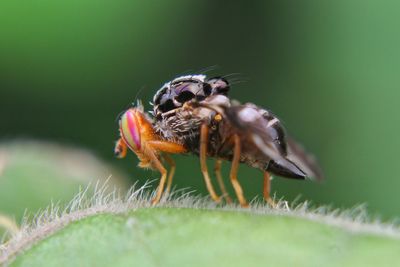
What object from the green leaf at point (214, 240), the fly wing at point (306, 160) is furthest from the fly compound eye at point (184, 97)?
the green leaf at point (214, 240)

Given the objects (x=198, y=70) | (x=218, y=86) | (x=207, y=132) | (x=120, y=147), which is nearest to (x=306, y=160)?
(x=207, y=132)

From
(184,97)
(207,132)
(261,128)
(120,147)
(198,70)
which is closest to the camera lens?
(261,128)

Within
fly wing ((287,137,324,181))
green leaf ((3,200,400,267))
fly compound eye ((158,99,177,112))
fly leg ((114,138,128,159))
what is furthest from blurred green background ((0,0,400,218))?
green leaf ((3,200,400,267))

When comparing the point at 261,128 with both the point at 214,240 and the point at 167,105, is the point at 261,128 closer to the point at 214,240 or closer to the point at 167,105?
the point at 167,105

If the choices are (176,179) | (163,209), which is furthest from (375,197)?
(163,209)

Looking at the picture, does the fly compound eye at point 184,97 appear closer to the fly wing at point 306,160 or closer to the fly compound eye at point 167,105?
the fly compound eye at point 167,105

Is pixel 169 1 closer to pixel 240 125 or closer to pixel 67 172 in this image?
pixel 67 172

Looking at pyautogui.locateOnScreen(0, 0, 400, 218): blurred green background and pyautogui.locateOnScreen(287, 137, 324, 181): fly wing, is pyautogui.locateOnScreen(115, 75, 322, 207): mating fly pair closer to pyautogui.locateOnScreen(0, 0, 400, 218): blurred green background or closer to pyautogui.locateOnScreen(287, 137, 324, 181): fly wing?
pyautogui.locateOnScreen(287, 137, 324, 181): fly wing
